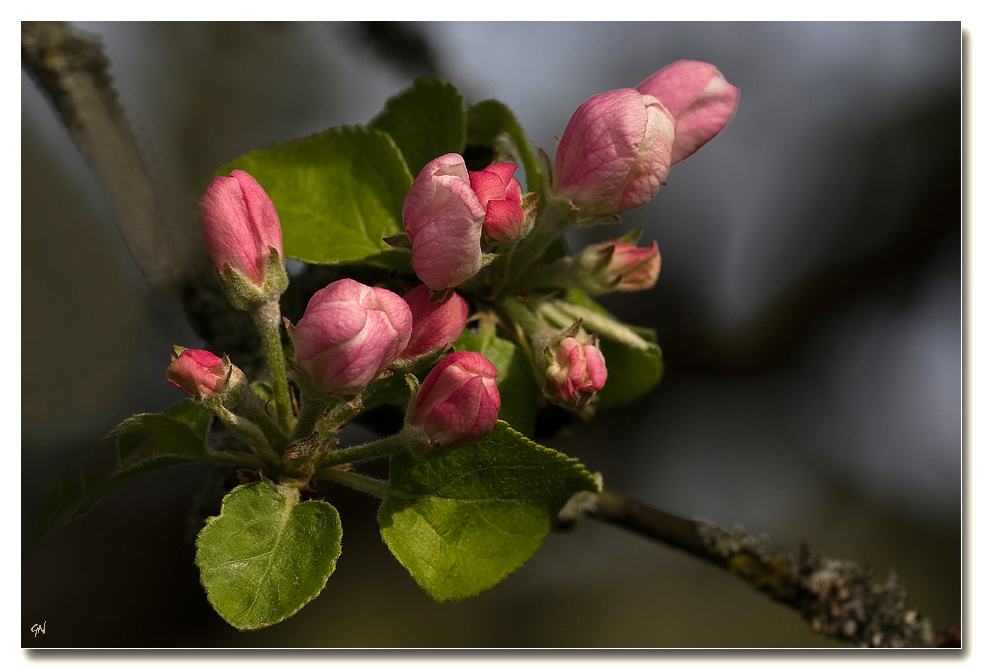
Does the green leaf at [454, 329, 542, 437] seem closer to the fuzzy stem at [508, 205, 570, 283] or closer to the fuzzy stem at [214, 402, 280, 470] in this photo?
the fuzzy stem at [508, 205, 570, 283]

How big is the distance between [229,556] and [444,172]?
1.22ft

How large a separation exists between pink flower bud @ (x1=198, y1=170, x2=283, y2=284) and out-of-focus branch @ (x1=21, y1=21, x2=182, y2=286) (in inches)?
17.6

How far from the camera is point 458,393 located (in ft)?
2.00

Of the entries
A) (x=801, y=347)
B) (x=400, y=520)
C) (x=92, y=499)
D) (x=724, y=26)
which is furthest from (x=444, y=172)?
(x=801, y=347)

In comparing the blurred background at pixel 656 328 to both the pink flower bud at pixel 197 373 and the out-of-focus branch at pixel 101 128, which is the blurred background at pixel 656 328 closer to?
the out-of-focus branch at pixel 101 128

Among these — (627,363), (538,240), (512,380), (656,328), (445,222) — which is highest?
(445,222)

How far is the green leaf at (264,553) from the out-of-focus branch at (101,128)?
0.52 metres

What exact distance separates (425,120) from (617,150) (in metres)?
0.35

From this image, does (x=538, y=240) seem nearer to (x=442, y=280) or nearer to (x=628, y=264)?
(x=628, y=264)

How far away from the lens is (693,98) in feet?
2.45

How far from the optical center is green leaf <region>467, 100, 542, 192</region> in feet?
3.03

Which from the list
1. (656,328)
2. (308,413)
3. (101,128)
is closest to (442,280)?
(308,413)

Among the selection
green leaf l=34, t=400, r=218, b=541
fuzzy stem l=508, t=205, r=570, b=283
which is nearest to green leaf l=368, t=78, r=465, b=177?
fuzzy stem l=508, t=205, r=570, b=283

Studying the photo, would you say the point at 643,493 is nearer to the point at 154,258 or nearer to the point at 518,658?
the point at 518,658
